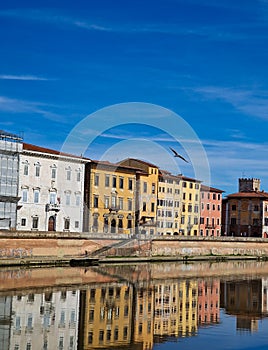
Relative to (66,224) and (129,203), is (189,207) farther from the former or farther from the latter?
(66,224)

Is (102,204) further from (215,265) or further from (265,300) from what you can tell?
(265,300)

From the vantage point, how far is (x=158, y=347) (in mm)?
23062

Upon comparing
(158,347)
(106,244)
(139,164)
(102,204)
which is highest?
(139,164)

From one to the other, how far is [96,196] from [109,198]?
177 cm

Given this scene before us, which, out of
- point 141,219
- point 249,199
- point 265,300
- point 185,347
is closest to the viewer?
point 185,347

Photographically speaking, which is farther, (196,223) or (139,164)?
(196,223)

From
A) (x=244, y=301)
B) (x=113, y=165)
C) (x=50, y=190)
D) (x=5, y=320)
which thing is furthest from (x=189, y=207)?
(x=5, y=320)

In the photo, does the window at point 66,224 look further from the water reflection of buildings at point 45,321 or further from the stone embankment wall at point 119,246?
the water reflection of buildings at point 45,321

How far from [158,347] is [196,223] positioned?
6657 cm

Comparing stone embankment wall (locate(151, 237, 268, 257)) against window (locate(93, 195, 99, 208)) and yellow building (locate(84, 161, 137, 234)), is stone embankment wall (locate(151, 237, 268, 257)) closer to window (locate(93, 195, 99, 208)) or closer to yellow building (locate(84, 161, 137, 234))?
yellow building (locate(84, 161, 137, 234))

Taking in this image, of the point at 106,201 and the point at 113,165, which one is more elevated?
the point at 113,165

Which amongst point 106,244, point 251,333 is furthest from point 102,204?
point 251,333

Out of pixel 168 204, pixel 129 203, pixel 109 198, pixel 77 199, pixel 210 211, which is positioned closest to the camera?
pixel 77 199

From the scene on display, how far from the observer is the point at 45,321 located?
2709 cm
